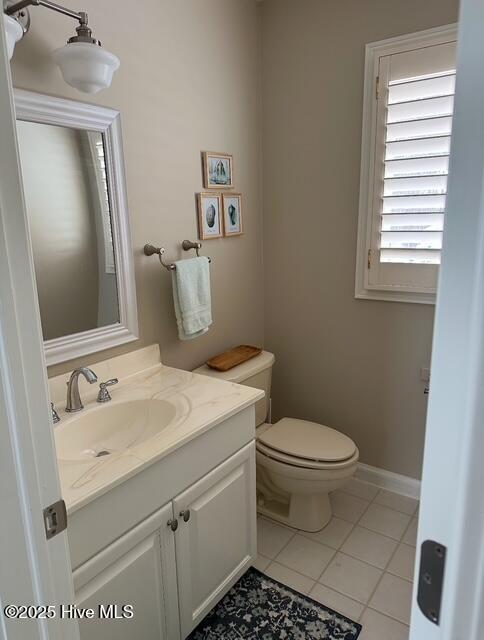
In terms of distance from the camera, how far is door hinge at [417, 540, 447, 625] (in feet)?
1.60

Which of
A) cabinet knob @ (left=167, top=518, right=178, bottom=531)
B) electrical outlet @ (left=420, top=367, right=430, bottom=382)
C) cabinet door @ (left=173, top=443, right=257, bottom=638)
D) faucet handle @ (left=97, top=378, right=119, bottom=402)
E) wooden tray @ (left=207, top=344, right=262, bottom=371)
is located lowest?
cabinet door @ (left=173, top=443, right=257, bottom=638)

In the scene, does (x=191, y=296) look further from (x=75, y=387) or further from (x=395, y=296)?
(x=395, y=296)

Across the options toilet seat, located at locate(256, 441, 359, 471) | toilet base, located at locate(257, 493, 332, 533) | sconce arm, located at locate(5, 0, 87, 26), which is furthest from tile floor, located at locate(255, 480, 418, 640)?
sconce arm, located at locate(5, 0, 87, 26)

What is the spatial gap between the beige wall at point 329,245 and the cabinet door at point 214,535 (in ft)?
2.94

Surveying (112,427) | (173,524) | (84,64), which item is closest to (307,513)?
(173,524)

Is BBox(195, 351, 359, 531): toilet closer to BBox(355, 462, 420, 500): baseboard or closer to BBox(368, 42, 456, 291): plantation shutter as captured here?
BBox(355, 462, 420, 500): baseboard

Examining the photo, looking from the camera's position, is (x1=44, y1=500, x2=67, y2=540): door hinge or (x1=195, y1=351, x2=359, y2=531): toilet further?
(x1=195, y1=351, x2=359, y2=531): toilet

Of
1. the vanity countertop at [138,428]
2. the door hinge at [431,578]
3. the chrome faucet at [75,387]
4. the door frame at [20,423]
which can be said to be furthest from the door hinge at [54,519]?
the chrome faucet at [75,387]

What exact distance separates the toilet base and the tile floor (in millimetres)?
31

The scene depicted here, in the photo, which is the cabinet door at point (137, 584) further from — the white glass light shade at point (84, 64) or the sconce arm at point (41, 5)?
the sconce arm at point (41, 5)

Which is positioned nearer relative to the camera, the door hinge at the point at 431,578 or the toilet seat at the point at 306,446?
the door hinge at the point at 431,578

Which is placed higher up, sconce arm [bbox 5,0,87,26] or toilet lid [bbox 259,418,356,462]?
sconce arm [bbox 5,0,87,26]

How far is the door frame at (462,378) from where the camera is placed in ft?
1.31

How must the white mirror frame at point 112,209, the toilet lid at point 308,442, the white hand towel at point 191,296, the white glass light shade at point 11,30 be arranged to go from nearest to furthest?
the white glass light shade at point 11,30 → the white mirror frame at point 112,209 → the white hand towel at point 191,296 → the toilet lid at point 308,442
